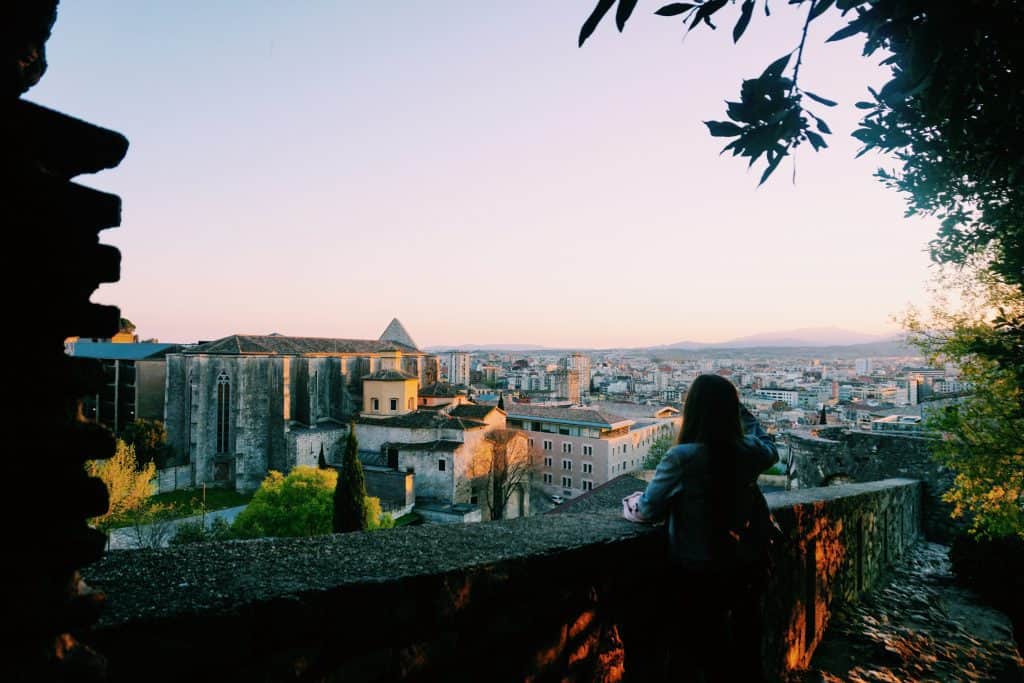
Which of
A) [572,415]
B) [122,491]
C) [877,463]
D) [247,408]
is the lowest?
[572,415]

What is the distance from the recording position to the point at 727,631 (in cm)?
230

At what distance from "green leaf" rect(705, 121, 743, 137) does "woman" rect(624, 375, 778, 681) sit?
50.3 inches

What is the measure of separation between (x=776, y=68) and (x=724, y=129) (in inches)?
13.1

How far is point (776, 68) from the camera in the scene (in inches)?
98.7

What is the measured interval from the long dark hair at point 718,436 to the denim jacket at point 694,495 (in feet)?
0.09

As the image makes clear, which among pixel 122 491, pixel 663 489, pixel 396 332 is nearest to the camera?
pixel 663 489

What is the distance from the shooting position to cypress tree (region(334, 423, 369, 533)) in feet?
63.1

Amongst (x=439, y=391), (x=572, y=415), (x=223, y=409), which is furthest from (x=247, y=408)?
(x=572, y=415)

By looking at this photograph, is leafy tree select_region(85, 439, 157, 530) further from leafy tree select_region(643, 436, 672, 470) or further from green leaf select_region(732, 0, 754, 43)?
leafy tree select_region(643, 436, 672, 470)

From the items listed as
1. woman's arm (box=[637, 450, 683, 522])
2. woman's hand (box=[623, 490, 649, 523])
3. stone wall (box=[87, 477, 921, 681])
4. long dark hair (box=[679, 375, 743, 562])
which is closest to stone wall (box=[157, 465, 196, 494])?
stone wall (box=[87, 477, 921, 681])

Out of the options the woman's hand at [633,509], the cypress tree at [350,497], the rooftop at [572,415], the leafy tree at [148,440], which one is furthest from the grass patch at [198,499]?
the woman's hand at [633,509]

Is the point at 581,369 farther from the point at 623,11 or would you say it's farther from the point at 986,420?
the point at 623,11

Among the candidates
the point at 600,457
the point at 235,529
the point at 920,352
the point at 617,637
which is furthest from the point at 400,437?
the point at 617,637

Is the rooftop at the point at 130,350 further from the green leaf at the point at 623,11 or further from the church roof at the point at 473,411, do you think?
the green leaf at the point at 623,11
